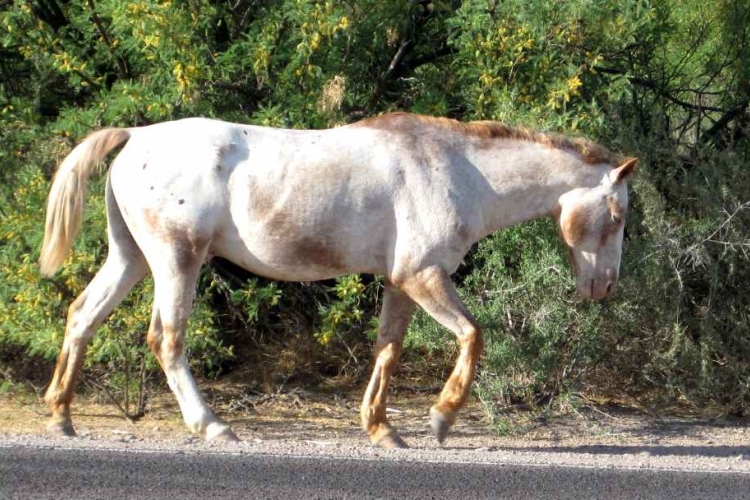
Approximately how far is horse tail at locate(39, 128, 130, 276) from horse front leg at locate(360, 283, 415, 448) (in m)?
2.08

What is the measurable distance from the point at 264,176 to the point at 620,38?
3.54 m

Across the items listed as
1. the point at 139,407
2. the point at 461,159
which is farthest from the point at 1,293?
the point at 461,159

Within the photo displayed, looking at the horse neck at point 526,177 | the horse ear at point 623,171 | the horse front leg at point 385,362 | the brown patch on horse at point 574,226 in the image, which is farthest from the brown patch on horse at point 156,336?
the horse ear at point 623,171

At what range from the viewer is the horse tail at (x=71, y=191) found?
7.43 meters

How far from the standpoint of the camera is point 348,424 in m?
9.36

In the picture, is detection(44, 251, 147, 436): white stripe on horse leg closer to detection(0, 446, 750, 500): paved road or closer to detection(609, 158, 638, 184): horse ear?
detection(0, 446, 750, 500): paved road

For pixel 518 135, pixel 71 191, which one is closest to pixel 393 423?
pixel 518 135

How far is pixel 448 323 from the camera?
7223mm

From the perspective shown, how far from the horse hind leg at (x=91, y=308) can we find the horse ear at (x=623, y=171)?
10.4ft

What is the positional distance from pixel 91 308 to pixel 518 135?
305 centimetres

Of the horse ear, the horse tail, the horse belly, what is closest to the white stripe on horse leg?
the horse tail

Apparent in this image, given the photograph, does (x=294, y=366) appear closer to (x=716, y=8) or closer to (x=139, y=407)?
(x=139, y=407)

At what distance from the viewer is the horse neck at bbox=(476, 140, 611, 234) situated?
7.55 meters

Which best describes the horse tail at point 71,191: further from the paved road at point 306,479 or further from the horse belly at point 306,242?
the paved road at point 306,479
